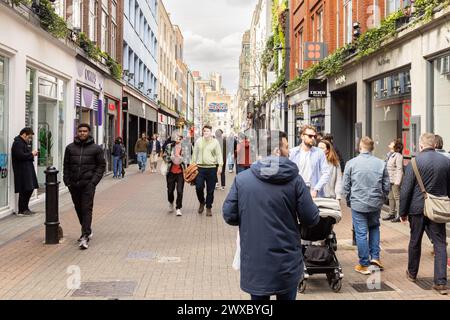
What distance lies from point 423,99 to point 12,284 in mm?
8413

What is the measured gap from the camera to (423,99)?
11.1m

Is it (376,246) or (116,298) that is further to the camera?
(376,246)

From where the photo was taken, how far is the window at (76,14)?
1806cm

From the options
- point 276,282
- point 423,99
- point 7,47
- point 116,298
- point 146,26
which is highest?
point 146,26

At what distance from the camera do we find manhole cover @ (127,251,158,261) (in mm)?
7762

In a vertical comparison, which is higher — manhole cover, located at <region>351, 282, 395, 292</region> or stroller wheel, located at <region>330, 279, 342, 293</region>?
stroller wheel, located at <region>330, 279, 342, 293</region>

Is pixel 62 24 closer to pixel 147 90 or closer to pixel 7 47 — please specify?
pixel 7 47

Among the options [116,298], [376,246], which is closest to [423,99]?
[376,246]

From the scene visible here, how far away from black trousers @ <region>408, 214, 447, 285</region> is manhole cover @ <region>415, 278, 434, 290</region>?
0.11m

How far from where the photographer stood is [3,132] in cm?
1155

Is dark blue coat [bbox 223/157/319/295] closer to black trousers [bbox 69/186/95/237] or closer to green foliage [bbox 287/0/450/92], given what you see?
black trousers [bbox 69/186/95/237]

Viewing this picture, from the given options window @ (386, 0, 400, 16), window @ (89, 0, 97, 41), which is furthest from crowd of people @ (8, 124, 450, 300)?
window @ (89, 0, 97, 41)

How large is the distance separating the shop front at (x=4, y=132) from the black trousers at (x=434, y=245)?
8.34 metres
